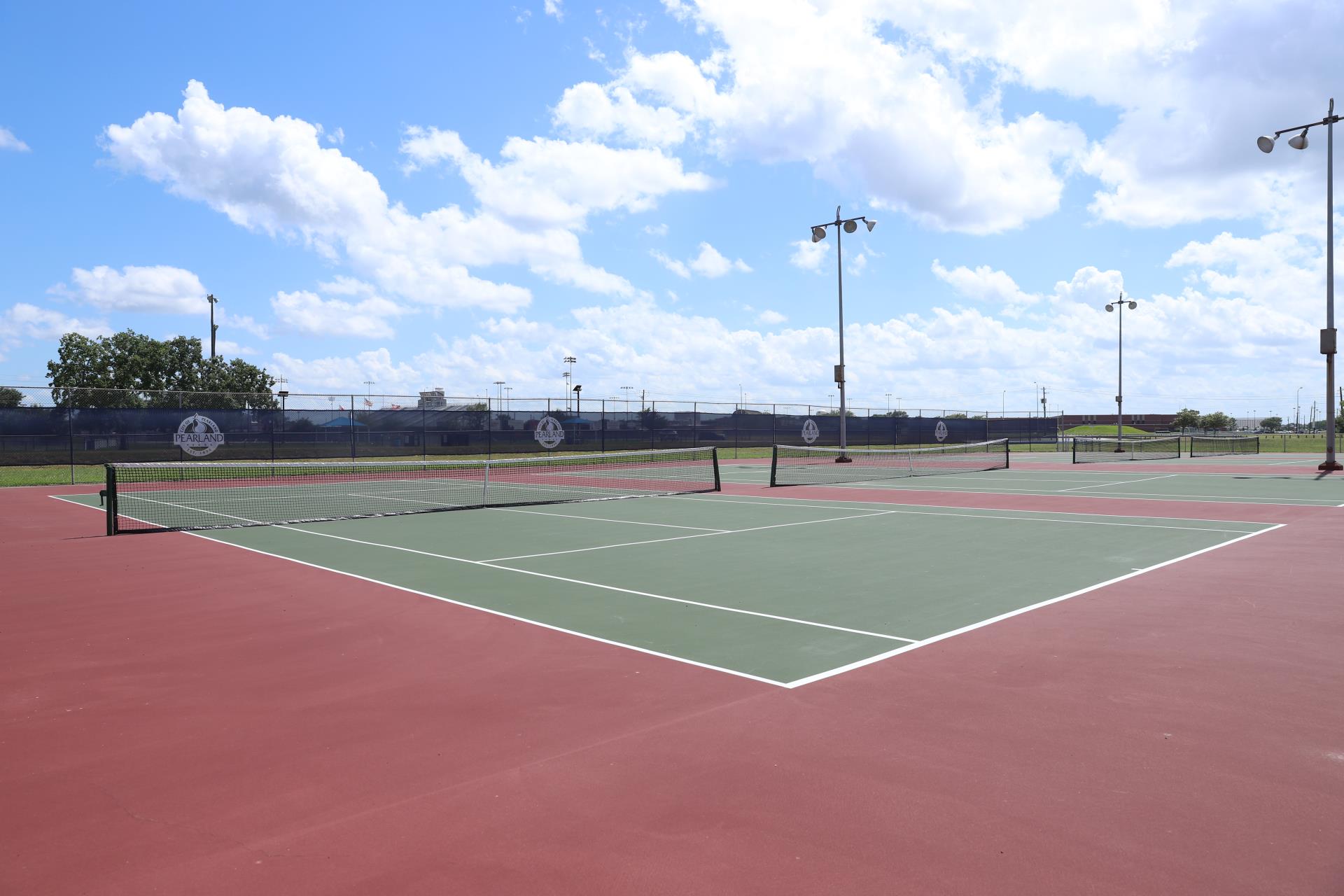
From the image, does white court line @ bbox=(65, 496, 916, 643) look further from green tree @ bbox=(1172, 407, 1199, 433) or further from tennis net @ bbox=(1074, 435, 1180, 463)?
green tree @ bbox=(1172, 407, 1199, 433)

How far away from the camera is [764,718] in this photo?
4.88 m

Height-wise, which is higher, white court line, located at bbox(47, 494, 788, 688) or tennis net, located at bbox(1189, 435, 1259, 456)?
tennis net, located at bbox(1189, 435, 1259, 456)

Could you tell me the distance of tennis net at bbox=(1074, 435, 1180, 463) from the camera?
39562 mm

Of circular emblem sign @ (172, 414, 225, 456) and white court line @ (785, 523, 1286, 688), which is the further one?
circular emblem sign @ (172, 414, 225, 456)

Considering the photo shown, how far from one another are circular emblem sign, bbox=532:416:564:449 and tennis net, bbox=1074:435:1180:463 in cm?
2213

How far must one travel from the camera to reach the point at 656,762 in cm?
428

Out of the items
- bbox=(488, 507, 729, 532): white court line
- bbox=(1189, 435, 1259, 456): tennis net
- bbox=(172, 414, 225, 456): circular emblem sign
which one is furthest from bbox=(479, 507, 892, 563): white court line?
bbox=(1189, 435, 1259, 456): tennis net

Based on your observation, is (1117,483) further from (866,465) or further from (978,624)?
(978,624)

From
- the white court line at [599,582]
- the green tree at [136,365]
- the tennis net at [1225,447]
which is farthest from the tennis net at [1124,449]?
the green tree at [136,365]

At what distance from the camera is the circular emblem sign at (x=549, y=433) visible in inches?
1602

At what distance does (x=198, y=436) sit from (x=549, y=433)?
1440 centimetres

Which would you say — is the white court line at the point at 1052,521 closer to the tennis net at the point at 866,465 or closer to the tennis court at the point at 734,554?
the tennis court at the point at 734,554

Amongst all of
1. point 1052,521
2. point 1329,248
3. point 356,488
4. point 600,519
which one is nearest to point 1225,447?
point 1329,248

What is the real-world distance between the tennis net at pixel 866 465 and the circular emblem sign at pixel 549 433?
10.3 metres
